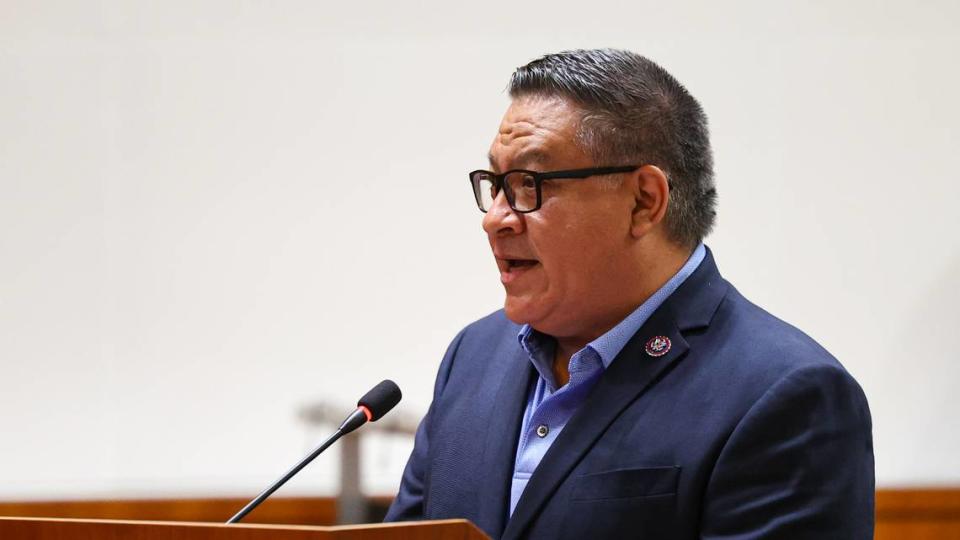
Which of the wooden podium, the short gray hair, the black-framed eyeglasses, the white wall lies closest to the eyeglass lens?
the black-framed eyeglasses

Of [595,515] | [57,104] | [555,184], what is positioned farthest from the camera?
[57,104]

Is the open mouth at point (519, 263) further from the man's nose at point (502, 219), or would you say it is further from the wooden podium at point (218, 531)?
the wooden podium at point (218, 531)

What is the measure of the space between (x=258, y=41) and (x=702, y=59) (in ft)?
4.40

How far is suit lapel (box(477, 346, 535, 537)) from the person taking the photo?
5.58ft

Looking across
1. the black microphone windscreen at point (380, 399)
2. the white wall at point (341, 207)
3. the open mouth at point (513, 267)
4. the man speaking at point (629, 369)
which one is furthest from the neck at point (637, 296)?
the white wall at point (341, 207)

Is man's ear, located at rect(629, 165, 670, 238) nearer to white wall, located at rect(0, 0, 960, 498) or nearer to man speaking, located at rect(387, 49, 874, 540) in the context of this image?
man speaking, located at rect(387, 49, 874, 540)

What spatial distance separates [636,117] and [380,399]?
58 cm

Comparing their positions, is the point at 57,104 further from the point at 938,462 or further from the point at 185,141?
the point at 938,462

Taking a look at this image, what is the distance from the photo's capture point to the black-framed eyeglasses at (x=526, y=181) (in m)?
1.68

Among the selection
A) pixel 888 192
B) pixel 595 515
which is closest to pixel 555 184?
pixel 595 515

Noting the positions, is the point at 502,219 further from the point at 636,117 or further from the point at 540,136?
the point at 636,117

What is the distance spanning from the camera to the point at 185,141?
3340mm

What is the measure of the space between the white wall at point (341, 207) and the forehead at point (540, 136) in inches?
64.0

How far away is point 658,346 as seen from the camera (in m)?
1.69
